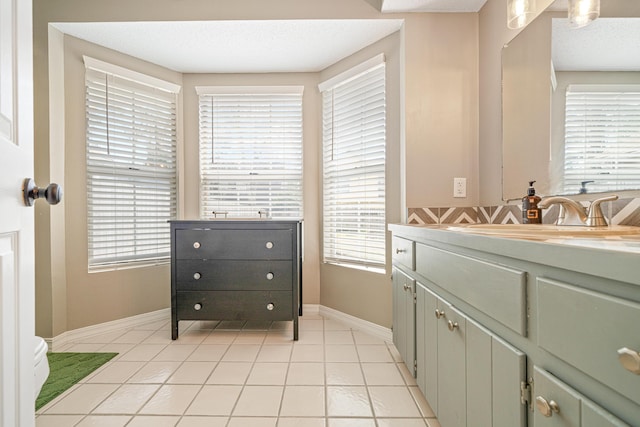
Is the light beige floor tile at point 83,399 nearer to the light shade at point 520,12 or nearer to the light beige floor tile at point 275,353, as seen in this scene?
the light beige floor tile at point 275,353

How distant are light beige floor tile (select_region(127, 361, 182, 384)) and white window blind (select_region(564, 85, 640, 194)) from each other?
2364 millimetres

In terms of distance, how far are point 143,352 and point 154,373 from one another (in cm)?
36

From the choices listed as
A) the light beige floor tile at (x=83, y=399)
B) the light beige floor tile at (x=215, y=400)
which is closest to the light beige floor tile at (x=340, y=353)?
the light beige floor tile at (x=215, y=400)

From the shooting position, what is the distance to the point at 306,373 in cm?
190

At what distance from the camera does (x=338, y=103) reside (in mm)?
2754

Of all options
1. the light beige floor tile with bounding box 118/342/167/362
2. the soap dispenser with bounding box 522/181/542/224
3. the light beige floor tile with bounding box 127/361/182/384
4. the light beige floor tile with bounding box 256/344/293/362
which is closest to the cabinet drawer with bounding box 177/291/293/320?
the light beige floor tile with bounding box 256/344/293/362

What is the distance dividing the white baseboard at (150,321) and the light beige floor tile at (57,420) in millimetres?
928

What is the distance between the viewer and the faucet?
3.82ft

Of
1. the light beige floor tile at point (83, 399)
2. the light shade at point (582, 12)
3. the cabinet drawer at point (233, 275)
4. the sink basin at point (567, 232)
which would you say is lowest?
the light beige floor tile at point (83, 399)

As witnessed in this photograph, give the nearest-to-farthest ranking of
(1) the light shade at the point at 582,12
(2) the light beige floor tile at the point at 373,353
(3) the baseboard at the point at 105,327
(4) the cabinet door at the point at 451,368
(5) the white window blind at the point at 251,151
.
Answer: (4) the cabinet door at the point at 451,368, (1) the light shade at the point at 582,12, (2) the light beige floor tile at the point at 373,353, (3) the baseboard at the point at 105,327, (5) the white window blind at the point at 251,151

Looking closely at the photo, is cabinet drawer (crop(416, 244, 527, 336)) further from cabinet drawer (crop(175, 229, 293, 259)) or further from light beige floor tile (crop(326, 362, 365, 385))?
cabinet drawer (crop(175, 229, 293, 259))

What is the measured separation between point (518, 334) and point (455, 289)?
13.3 inches

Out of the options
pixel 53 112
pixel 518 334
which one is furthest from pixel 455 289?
pixel 53 112

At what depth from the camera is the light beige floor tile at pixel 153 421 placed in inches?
57.6
